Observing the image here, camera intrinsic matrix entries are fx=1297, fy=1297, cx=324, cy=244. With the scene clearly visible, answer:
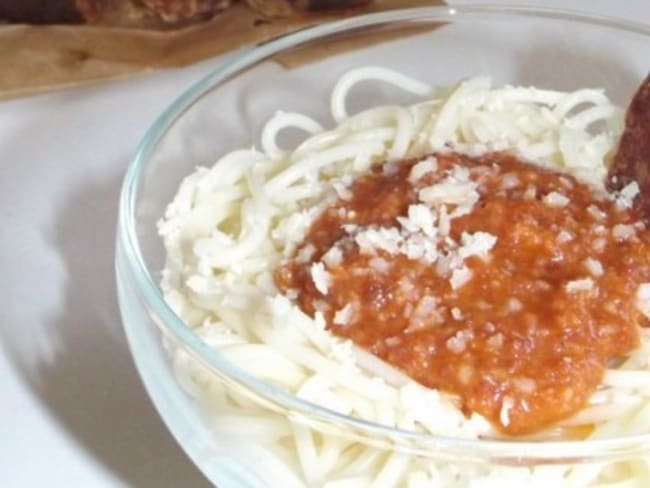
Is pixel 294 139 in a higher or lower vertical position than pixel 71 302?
higher

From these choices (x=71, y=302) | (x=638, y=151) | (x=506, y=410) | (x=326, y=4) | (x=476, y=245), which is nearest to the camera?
A: (x=506, y=410)

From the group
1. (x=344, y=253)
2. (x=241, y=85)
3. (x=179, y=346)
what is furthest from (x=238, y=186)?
(x=179, y=346)

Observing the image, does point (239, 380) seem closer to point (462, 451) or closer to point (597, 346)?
point (462, 451)

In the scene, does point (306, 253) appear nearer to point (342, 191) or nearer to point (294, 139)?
point (342, 191)

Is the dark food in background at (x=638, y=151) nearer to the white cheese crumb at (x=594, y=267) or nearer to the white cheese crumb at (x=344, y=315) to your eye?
the white cheese crumb at (x=594, y=267)

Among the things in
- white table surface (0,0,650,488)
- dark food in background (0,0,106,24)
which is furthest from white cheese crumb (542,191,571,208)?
dark food in background (0,0,106,24)

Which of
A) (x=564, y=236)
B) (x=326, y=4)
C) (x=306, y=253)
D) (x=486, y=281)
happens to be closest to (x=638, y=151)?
(x=564, y=236)
